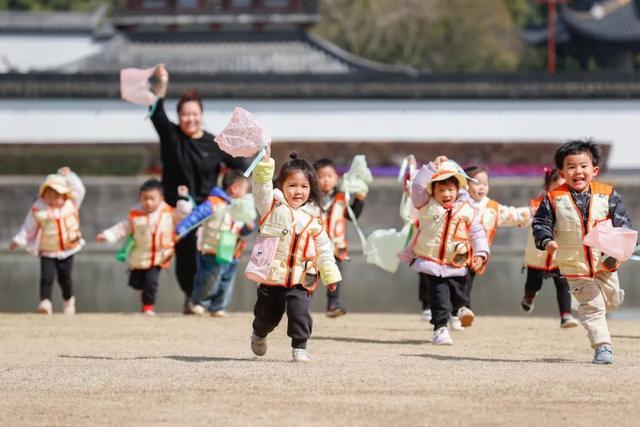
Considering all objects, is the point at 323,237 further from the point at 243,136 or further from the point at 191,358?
the point at 191,358

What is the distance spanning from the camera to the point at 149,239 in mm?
12711

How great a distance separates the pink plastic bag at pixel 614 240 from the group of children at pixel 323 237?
0.45ft

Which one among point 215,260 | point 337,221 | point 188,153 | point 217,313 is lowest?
point 217,313

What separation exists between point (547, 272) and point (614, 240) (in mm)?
3314

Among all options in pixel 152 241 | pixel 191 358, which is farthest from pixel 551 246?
pixel 152 241

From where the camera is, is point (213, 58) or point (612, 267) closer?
point (612, 267)

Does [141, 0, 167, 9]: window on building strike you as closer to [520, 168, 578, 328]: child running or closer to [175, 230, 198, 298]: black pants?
[175, 230, 198, 298]: black pants

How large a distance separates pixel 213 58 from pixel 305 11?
9.58 feet

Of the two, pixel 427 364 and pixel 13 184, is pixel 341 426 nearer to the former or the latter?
pixel 427 364

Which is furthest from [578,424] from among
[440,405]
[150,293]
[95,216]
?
[95,216]

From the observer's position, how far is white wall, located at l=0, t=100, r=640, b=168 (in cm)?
2991

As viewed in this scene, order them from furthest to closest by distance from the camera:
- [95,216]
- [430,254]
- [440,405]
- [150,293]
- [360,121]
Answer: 1. [360,121]
2. [95,216]
3. [150,293]
4. [430,254]
5. [440,405]

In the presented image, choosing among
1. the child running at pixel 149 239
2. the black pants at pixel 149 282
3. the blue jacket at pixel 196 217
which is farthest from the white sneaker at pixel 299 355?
the black pants at pixel 149 282

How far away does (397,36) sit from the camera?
183 ft
